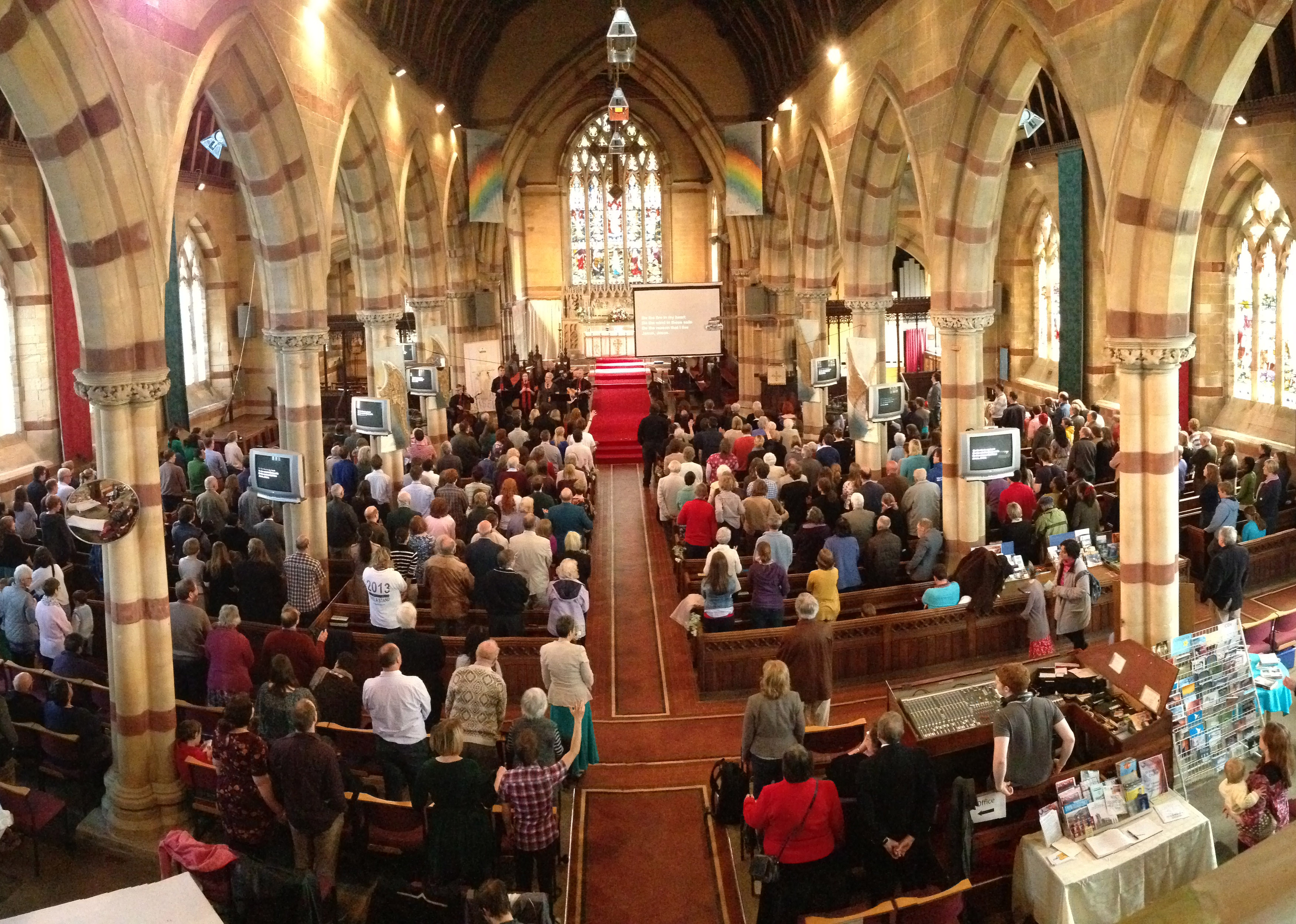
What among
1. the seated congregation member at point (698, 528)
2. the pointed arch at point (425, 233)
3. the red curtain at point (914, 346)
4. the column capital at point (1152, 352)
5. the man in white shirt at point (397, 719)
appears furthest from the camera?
the red curtain at point (914, 346)

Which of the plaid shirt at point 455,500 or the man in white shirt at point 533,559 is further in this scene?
the plaid shirt at point 455,500

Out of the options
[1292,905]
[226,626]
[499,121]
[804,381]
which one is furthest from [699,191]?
[1292,905]

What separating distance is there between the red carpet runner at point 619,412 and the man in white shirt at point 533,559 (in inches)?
388

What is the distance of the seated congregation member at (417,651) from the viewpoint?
8.88m

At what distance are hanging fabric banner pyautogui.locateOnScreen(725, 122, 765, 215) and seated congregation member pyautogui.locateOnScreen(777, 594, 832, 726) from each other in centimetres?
1752

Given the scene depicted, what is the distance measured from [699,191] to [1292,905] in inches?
1432

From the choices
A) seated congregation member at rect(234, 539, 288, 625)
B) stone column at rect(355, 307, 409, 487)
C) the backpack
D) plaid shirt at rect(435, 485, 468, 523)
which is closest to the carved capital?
plaid shirt at rect(435, 485, 468, 523)

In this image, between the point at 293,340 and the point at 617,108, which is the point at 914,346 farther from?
Result: the point at 293,340

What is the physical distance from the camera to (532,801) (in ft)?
22.4

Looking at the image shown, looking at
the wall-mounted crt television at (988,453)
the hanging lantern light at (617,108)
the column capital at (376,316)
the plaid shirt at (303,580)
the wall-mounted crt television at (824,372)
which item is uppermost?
the hanging lantern light at (617,108)

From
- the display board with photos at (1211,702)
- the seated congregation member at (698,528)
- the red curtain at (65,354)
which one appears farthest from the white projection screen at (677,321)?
the display board with photos at (1211,702)

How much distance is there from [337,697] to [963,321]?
873 centimetres

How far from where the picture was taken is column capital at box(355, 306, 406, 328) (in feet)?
59.0

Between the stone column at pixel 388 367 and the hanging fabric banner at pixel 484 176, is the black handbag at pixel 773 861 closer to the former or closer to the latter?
the stone column at pixel 388 367
